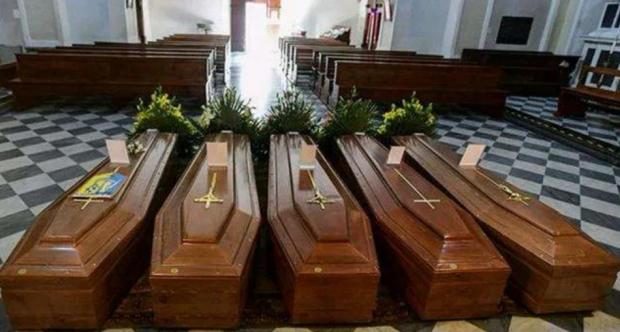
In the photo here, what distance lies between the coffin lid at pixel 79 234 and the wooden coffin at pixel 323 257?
23.7 inches

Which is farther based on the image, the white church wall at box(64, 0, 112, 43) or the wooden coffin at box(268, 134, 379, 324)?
the white church wall at box(64, 0, 112, 43)

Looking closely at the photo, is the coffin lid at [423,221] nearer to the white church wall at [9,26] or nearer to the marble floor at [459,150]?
the marble floor at [459,150]

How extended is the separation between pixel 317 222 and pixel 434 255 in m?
0.48

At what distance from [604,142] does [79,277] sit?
5790 mm

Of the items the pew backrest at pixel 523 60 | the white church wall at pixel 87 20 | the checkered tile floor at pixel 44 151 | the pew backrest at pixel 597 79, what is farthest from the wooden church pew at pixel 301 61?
the white church wall at pixel 87 20

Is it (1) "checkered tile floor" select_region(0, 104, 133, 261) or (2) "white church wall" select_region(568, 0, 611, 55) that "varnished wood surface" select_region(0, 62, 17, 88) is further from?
(2) "white church wall" select_region(568, 0, 611, 55)

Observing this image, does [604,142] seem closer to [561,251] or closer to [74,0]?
[561,251]

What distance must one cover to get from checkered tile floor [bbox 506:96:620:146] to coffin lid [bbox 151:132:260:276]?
5.25 m

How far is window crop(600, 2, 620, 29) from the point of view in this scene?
7.81 meters

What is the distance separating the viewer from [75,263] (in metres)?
1.36

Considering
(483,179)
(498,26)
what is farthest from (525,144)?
(498,26)

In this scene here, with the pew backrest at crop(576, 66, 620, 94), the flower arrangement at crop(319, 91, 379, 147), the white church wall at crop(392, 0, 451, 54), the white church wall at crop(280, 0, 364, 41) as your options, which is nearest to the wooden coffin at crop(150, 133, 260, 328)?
the flower arrangement at crop(319, 91, 379, 147)

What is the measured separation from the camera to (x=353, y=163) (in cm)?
230

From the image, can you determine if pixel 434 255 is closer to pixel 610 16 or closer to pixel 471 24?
pixel 471 24
